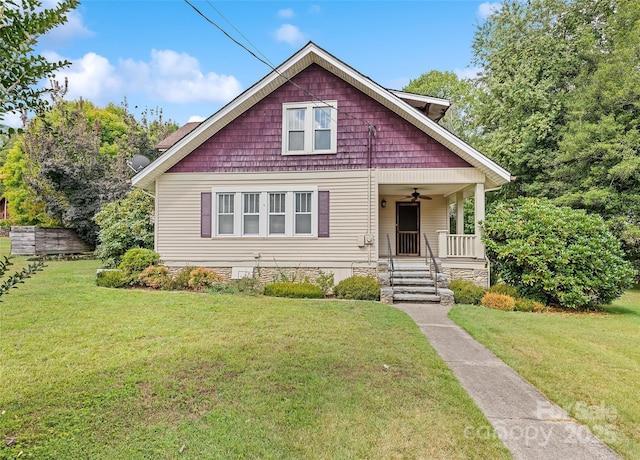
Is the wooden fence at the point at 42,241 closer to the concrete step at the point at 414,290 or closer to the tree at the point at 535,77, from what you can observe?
the concrete step at the point at 414,290

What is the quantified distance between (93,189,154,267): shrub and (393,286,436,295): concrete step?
9.42 meters

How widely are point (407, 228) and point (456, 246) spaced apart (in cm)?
326

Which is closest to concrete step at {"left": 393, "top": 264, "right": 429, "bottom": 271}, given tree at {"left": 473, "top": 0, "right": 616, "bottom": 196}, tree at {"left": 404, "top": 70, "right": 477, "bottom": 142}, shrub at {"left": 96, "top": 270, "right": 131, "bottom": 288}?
shrub at {"left": 96, "top": 270, "right": 131, "bottom": 288}

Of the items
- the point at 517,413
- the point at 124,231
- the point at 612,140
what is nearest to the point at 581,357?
the point at 517,413

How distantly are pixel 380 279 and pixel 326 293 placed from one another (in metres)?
1.76

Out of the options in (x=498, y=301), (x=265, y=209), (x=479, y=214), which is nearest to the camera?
(x=498, y=301)

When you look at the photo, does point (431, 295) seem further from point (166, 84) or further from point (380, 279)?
point (166, 84)

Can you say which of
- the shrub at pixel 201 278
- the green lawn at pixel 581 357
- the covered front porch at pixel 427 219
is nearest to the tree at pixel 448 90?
the covered front porch at pixel 427 219

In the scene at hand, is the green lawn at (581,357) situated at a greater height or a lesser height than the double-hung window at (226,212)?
lesser

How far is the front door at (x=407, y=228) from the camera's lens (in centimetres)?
1422

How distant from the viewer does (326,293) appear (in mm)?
11008

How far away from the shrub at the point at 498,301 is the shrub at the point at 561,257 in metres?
0.75

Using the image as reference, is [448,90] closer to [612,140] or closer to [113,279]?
[612,140]

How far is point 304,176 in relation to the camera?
11672mm
